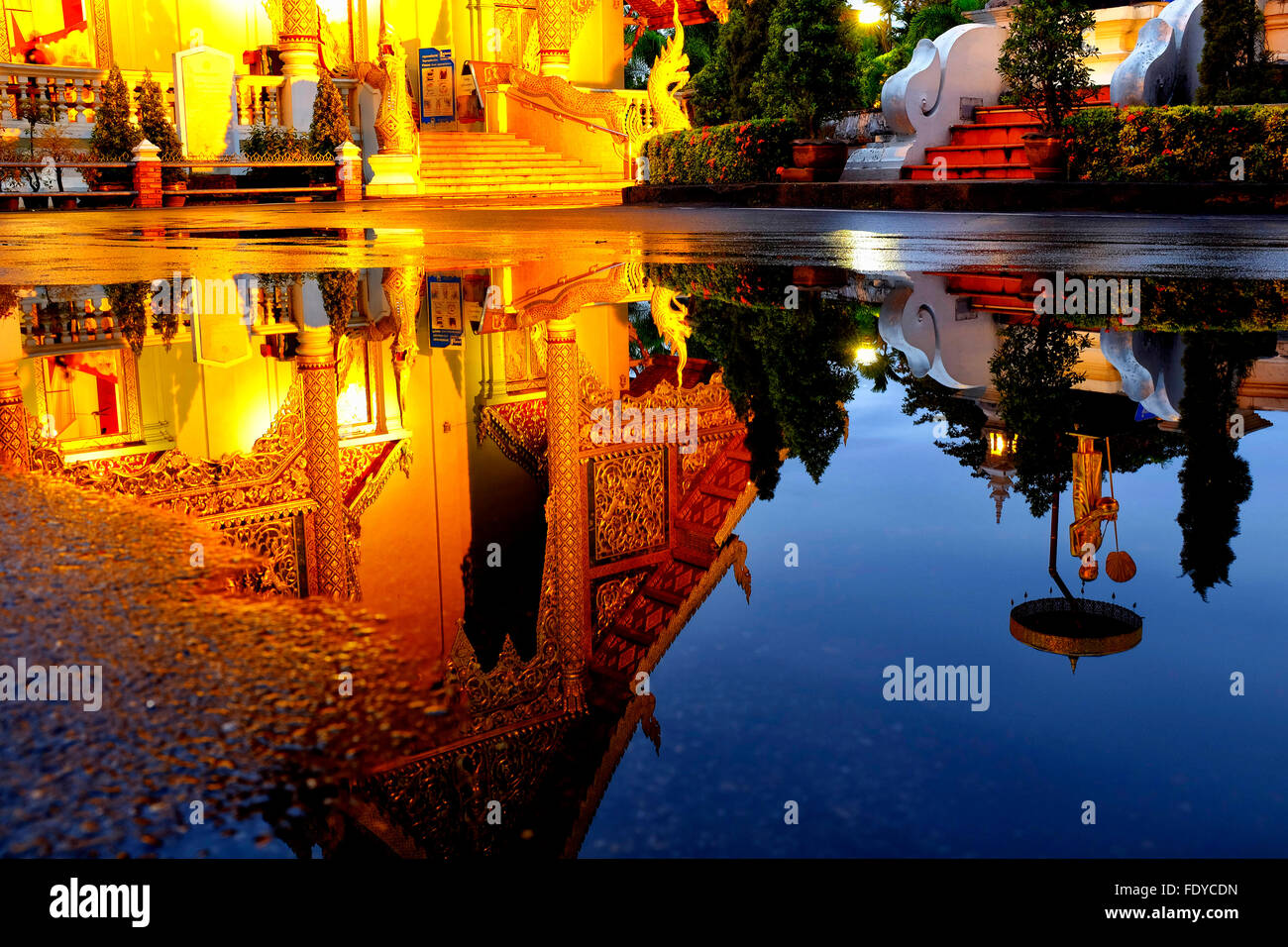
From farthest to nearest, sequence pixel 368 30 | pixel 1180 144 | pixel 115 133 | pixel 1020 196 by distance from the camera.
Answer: pixel 368 30, pixel 115 133, pixel 1020 196, pixel 1180 144

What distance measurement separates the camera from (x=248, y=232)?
13609 mm

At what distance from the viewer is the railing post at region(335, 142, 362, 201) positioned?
24.5 metres

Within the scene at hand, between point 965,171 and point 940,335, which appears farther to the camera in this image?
point 965,171

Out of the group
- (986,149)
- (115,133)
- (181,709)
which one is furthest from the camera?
(115,133)

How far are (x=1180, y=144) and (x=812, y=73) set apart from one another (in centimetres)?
647

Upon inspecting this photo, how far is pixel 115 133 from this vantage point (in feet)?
75.6

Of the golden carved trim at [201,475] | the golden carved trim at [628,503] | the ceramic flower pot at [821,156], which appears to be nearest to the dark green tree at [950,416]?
the golden carved trim at [628,503]

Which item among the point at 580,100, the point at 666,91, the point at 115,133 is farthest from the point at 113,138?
the point at 666,91

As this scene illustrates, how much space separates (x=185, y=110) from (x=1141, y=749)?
26620 millimetres

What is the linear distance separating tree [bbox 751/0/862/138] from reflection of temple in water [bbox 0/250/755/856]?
1452 centimetres

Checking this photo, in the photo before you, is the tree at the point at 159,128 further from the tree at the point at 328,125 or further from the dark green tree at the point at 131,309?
the dark green tree at the point at 131,309

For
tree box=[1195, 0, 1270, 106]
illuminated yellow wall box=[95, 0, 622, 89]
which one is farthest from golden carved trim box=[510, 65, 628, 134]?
tree box=[1195, 0, 1270, 106]

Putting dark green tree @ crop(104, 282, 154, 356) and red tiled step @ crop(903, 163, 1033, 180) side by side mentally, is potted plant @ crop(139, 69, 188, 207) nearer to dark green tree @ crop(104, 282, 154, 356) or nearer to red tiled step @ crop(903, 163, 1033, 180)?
red tiled step @ crop(903, 163, 1033, 180)

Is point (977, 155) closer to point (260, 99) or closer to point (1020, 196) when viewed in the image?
point (1020, 196)
